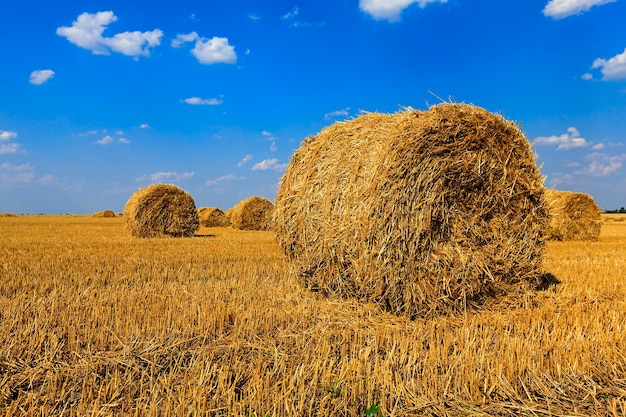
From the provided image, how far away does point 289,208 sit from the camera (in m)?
7.20

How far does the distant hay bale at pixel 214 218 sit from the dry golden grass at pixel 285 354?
18004 millimetres

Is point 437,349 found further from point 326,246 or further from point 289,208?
point 289,208

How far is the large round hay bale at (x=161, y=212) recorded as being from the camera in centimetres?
1588

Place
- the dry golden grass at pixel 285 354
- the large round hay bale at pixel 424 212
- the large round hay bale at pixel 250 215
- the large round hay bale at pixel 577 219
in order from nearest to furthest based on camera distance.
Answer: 1. the dry golden grass at pixel 285 354
2. the large round hay bale at pixel 424 212
3. the large round hay bale at pixel 577 219
4. the large round hay bale at pixel 250 215

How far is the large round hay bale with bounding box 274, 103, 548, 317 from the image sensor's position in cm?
552

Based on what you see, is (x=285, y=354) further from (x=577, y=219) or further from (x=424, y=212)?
(x=577, y=219)

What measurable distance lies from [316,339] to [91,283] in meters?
3.94

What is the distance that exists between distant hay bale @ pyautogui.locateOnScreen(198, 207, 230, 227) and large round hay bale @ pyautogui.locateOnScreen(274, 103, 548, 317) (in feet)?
60.7

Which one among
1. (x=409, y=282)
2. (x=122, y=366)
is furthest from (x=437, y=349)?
(x=122, y=366)

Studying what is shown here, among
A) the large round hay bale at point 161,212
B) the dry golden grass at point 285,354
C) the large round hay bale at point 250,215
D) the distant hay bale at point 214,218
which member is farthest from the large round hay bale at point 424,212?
the distant hay bale at point 214,218

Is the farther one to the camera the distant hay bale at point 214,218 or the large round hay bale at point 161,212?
the distant hay bale at point 214,218

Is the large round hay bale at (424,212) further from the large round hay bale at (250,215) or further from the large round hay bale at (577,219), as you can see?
the large round hay bale at (250,215)

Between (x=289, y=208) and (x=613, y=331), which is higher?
(x=289, y=208)

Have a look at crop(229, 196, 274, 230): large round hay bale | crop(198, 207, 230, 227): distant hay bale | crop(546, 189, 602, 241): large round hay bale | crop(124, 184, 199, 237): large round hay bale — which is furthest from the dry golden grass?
crop(198, 207, 230, 227): distant hay bale
